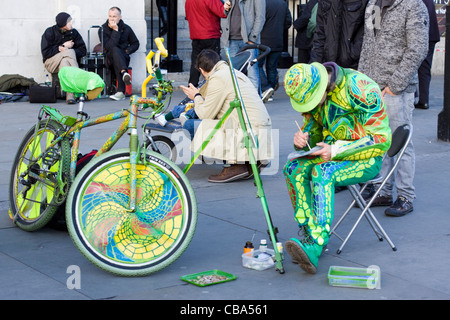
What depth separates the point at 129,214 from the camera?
502 cm

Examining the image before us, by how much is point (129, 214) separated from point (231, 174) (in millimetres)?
2687

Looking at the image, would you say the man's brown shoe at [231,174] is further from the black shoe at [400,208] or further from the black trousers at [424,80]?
the black trousers at [424,80]

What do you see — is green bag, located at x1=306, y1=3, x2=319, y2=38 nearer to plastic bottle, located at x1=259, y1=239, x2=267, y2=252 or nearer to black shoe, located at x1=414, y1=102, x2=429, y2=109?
black shoe, located at x1=414, y1=102, x2=429, y2=109

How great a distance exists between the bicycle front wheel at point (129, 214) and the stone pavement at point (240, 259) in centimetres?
14

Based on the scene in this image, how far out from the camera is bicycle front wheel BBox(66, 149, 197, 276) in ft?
16.1

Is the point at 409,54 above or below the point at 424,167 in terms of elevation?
above

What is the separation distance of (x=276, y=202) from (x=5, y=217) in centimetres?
223

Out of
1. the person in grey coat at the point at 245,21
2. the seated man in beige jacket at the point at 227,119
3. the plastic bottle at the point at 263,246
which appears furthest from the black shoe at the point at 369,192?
the person in grey coat at the point at 245,21

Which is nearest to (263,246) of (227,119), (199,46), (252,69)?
(227,119)

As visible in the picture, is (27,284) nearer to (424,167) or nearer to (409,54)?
(409,54)

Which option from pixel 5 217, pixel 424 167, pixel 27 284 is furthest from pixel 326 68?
pixel 424 167

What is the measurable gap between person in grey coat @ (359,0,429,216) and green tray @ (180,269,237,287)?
199 cm
